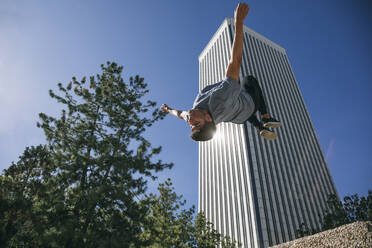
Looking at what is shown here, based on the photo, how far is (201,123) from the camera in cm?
316

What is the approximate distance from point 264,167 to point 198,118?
48892 mm

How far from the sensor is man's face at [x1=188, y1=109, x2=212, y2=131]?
3160 millimetres

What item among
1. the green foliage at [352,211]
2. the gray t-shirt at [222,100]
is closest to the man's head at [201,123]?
the gray t-shirt at [222,100]

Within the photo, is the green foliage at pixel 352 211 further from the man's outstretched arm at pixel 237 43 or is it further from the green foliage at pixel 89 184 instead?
the man's outstretched arm at pixel 237 43

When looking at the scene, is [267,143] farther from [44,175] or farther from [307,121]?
[44,175]

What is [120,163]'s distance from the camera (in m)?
7.59

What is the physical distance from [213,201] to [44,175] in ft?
164

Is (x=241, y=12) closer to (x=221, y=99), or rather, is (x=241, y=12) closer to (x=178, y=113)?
(x=221, y=99)

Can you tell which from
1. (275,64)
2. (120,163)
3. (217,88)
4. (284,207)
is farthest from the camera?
(275,64)

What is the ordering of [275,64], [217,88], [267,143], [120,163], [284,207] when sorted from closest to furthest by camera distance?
[217,88] → [120,163] → [284,207] → [267,143] → [275,64]

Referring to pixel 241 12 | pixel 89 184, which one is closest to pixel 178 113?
pixel 241 12

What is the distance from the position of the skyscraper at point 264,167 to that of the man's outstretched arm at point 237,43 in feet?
142

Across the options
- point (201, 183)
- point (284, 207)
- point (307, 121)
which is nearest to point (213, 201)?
point (201, 183)

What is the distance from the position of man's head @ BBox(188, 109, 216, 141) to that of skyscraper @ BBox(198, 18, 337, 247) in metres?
42.9
